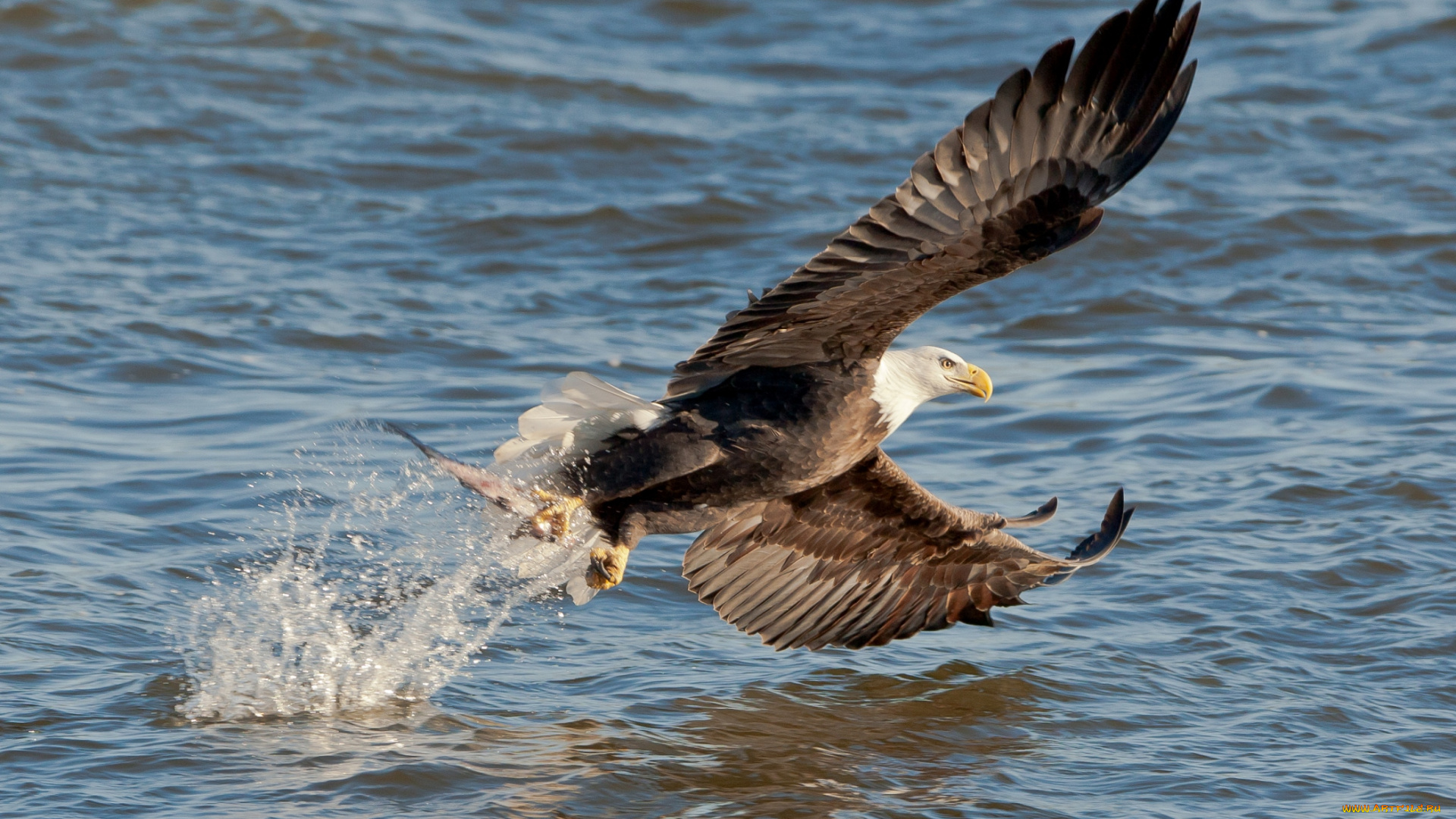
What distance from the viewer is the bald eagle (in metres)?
3.90

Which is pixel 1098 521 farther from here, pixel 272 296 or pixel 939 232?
pixel 272 296

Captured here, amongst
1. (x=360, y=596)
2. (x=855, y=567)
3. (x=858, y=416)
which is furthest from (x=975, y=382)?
(x=360, y=596)

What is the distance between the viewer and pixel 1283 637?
5668 mm

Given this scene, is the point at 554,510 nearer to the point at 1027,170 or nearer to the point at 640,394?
the point at 1027,170

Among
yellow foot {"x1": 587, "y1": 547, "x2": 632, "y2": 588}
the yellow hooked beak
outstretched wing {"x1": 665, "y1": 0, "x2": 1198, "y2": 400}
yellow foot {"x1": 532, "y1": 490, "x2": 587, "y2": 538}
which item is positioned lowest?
yellow foot {"x1": 587, "y1": 547, "x2": 632, "y2": 588}

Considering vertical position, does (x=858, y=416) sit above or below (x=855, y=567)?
above

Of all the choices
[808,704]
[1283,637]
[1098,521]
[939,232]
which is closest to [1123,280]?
[1098,521]

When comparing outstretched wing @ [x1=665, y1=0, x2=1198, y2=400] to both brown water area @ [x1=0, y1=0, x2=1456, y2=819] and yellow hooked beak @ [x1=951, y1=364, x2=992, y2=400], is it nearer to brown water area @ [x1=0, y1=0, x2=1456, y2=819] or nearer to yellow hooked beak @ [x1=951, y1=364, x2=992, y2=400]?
yellow hooked beak @ [x1=951, y1=364, x2=992, y2=400]

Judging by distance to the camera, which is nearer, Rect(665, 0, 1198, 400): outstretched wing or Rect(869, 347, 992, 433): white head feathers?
Rect(665, 0, 1198, 400): outstretched wing

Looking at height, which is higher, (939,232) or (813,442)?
(939,232)

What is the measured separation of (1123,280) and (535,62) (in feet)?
19.4

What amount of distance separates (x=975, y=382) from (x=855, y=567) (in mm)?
899

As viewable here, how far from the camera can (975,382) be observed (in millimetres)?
5000

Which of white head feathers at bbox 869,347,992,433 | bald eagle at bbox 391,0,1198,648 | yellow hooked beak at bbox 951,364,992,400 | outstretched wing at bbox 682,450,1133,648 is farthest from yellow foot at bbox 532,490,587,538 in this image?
yellow hooked beak at bbox 951,364,992,400
